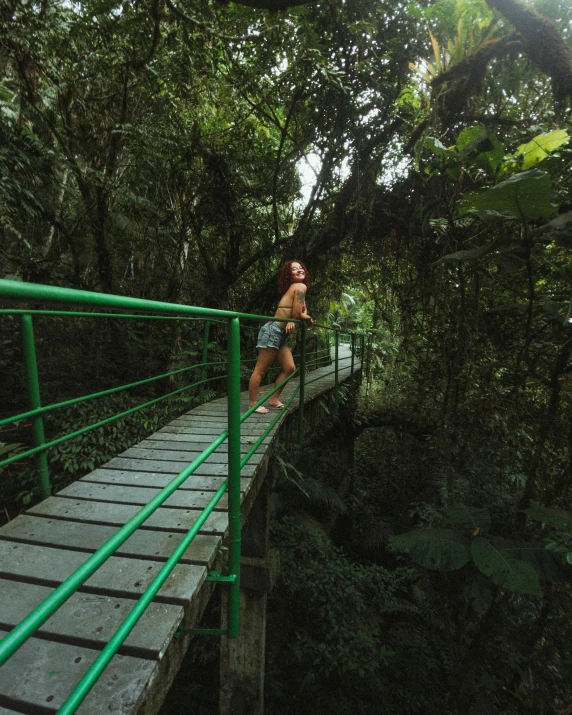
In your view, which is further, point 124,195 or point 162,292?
point 162,292

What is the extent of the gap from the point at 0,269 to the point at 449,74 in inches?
216

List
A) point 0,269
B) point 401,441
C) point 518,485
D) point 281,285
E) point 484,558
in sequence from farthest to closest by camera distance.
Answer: point 401,441, point 518,485, point 0,269, point 281,285, point 484,558

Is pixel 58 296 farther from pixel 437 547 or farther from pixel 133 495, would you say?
pixel 437 547

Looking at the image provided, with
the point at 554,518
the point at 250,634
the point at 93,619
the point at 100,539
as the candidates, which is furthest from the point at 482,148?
the point at 250,634

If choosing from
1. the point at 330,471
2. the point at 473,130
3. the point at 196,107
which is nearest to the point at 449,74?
the point at 473,130

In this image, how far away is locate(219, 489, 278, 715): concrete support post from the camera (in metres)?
3.43

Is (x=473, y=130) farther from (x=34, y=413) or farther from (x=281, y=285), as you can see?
(x=34, y=413)

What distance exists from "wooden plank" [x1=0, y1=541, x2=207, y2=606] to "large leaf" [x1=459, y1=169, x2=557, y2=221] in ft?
9.00

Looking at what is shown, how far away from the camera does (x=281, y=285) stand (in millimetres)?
3922

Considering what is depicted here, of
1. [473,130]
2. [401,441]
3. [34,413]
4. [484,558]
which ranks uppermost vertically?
[473,130]

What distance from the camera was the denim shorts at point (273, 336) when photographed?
3672 mm

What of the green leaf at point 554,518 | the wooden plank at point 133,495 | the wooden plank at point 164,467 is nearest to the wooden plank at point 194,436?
the wooden plank at point 164,467

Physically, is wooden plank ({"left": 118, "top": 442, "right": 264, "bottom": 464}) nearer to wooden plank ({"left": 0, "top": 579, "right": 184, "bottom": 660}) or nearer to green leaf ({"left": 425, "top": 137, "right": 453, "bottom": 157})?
wooden plank ({"left": 0, "top": 579, "right": 184, "bottom": 660})

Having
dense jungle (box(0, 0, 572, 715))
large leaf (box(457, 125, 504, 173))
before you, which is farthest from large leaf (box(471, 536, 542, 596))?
large leaf (box(457, 125, 504, 173))
